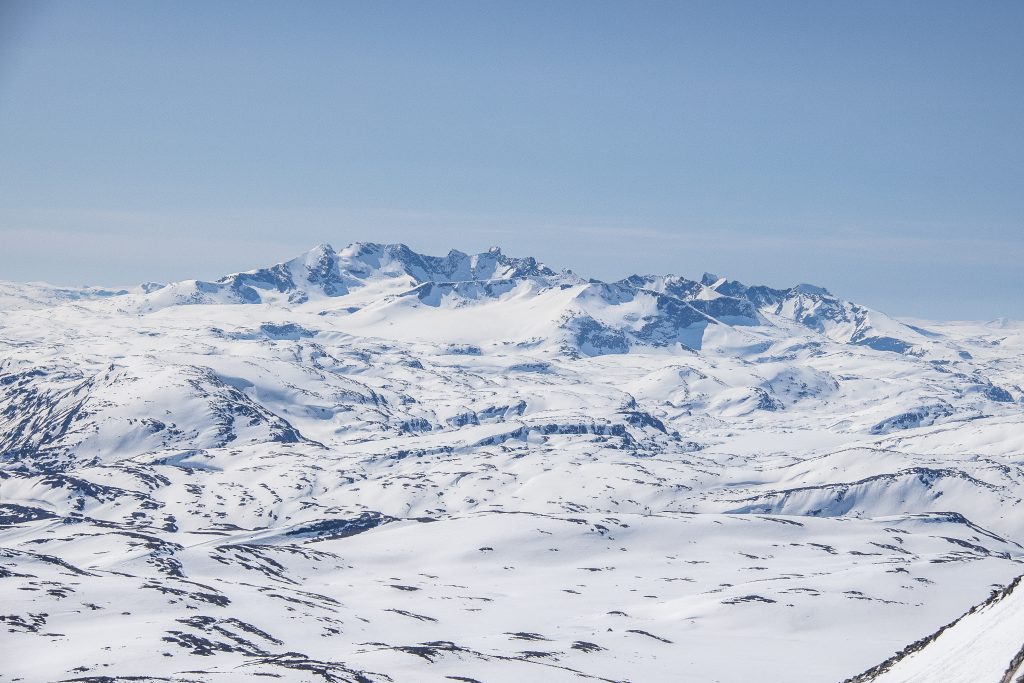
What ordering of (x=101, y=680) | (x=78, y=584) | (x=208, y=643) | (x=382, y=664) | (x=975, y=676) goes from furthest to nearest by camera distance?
(x=78, y=584) → (x=208, y=643) → (x=382, y=664) → (x=101, y=680) → (x=975, y=676)

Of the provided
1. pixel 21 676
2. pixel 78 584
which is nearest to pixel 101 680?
pixel 21 676

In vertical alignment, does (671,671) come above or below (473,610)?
above

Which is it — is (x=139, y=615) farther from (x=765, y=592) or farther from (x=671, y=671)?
(x=765, y=592)

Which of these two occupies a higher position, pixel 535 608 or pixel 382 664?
pixel 382 664

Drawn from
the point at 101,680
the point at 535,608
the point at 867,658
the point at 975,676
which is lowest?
the point at 535,608

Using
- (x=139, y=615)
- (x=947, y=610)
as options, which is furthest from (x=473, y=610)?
(x=947, y=610)

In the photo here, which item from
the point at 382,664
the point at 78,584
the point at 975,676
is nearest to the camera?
the point at 975,676

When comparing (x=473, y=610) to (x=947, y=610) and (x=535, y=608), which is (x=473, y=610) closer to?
(x=535, y=608)

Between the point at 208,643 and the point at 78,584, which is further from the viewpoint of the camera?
the point at 78,584

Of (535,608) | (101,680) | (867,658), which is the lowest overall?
(535,608)
